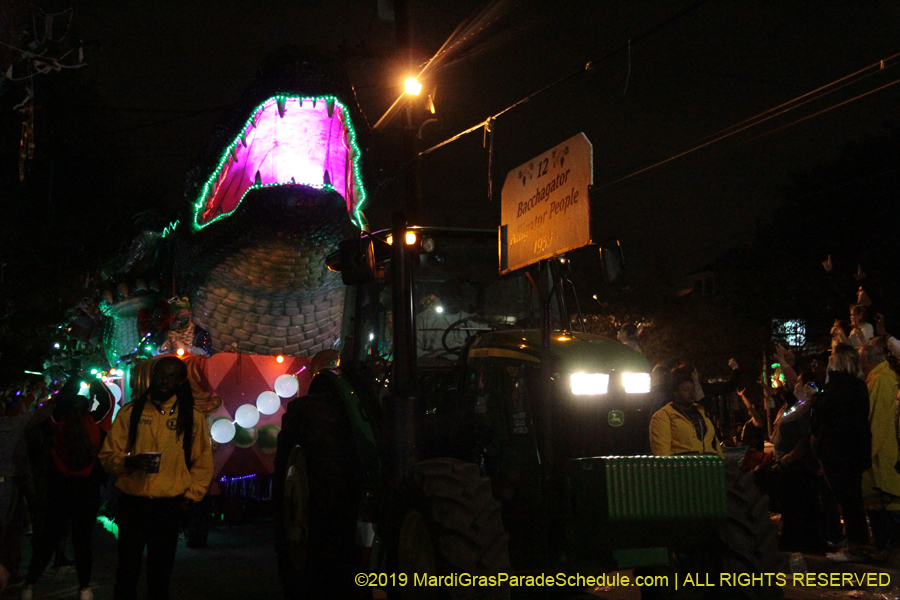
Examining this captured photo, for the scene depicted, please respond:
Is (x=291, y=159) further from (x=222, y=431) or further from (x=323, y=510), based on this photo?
(x=323, y=510)

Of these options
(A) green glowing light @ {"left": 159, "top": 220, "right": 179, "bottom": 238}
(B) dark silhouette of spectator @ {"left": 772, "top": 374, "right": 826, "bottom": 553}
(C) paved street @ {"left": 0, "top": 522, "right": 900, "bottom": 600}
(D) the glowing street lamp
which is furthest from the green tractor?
(D) the glowing street lamp

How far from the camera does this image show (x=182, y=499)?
4969mm

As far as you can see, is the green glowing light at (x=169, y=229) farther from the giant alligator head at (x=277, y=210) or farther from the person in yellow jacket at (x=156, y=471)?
the person in yellow jacket at (x=156, y=471)

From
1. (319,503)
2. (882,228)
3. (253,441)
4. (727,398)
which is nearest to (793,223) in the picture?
(882,228)

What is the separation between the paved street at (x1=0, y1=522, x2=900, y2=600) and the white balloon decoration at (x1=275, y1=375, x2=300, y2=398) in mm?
1573

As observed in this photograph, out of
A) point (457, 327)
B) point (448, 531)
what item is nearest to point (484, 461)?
point (448, 531)

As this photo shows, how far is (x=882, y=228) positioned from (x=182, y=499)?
2226cm

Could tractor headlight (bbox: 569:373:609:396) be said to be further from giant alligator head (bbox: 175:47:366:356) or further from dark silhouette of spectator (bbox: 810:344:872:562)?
giant alligator head (bbox: 175:47:366:356)

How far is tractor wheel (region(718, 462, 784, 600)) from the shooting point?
171 inches

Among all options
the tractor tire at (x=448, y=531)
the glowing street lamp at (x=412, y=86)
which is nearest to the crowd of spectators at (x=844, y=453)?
the tractor tire at (x=448, y=531)

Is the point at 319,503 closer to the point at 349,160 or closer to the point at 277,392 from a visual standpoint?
the point at 277,392

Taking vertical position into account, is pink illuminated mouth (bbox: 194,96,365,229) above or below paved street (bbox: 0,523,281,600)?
above

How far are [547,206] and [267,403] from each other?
5006 millimetres

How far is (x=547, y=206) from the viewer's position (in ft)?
15.9
